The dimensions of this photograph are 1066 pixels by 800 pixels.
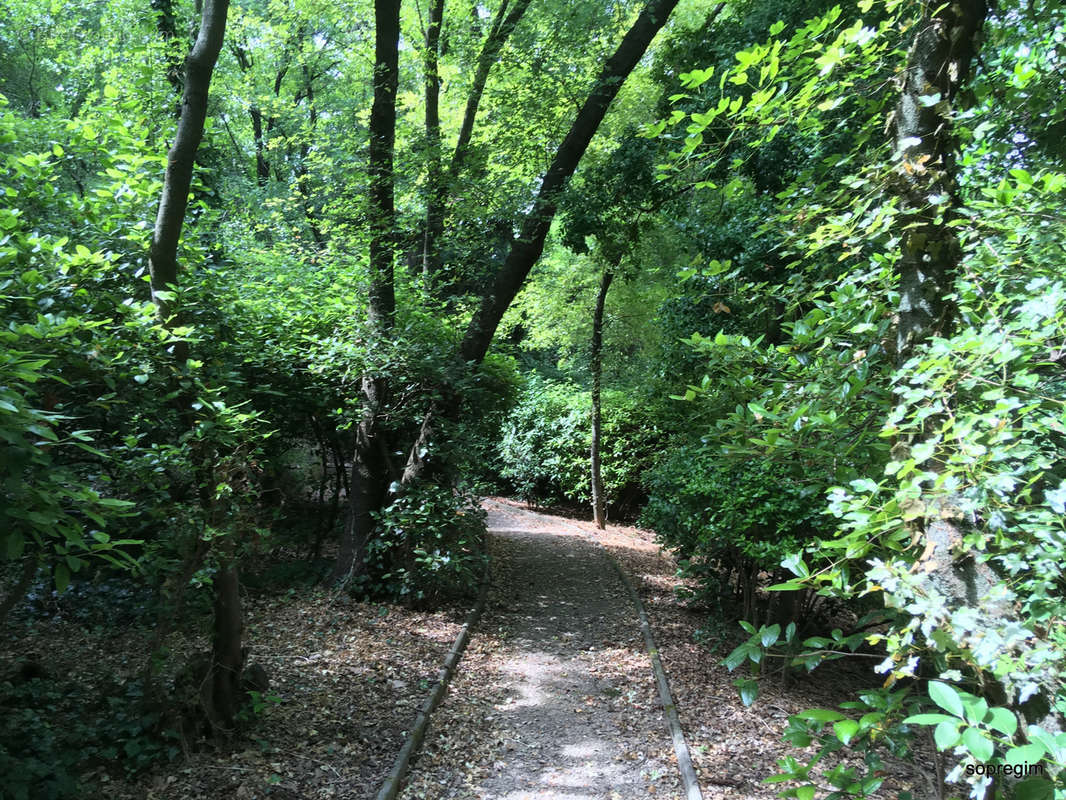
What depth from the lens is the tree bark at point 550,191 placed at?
787 centimetres

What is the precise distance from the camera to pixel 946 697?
1.08m

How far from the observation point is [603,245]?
8586 millimetres

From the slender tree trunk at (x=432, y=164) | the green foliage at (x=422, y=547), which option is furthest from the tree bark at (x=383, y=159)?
the green foliage at (x=422, y=547)

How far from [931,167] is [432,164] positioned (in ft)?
23.7

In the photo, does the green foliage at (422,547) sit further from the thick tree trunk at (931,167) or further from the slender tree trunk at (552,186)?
Result: the thick tree trunk at (931,167)

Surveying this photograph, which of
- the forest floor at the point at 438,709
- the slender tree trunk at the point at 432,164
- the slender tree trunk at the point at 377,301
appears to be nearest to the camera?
the forest floor at the point at 438,709

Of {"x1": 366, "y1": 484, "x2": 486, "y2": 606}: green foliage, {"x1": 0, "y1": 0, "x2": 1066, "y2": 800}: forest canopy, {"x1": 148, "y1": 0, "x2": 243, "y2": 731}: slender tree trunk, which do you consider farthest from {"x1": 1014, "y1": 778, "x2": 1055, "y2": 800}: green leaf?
{"x1": 366, "y1": 484, "x2": 486, "y2": 606}: green foliage

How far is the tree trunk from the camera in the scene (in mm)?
13414

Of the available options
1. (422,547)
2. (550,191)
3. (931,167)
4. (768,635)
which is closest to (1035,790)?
(768,635)

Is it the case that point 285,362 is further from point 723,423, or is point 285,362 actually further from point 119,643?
point 723,423

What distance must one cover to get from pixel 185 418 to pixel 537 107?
7.29m

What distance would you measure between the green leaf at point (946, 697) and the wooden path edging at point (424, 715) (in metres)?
3.62

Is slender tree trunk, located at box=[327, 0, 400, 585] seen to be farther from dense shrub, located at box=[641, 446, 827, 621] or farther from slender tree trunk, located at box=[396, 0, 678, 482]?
dense shrub, located at box=[641, 446, 827, 621]

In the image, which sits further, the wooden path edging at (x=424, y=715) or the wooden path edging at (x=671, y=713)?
the wooden path edging at (x=671, y=713)
